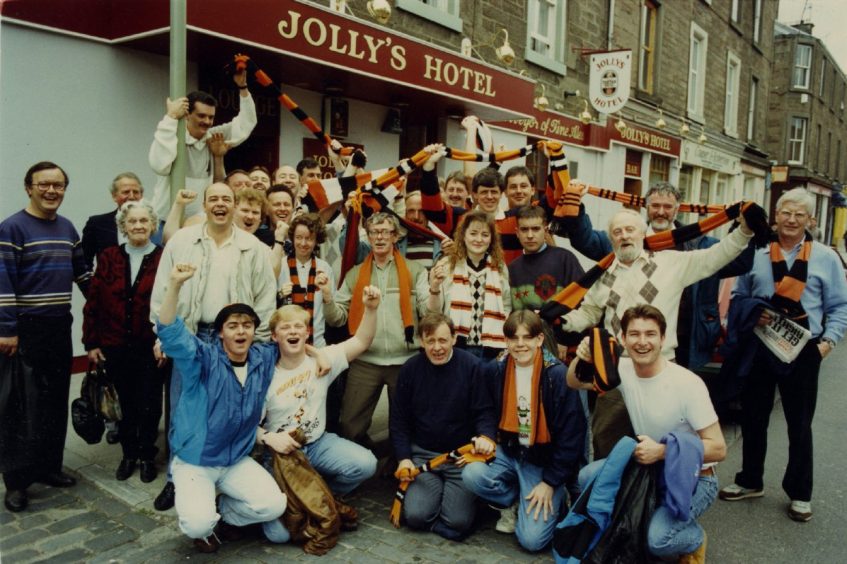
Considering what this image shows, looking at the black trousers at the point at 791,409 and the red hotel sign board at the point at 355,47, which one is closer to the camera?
the black trousers at the point at 791,409

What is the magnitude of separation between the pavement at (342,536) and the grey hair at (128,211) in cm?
160

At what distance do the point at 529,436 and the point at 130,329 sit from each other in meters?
2.51

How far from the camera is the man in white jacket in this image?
4.06m

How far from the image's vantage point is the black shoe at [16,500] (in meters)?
3.80

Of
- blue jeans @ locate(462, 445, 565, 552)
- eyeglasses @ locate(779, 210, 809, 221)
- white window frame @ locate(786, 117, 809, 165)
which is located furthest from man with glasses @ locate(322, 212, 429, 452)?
white window frame @ locate(786, 117, 809, 165)

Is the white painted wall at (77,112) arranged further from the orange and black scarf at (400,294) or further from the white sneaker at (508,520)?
the white sneaker at (508,520)

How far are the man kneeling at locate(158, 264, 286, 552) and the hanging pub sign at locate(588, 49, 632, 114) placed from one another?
34.4 ft

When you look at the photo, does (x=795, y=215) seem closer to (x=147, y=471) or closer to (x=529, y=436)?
(x=529, y=436)

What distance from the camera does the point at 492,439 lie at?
12.7 feet

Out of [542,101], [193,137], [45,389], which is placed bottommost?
[45,389]

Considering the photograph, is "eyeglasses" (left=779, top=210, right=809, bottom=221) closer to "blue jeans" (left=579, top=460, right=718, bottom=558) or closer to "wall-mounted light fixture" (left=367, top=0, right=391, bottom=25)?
"blue jeans" (left=579, top=460, right=718, bottom=558)

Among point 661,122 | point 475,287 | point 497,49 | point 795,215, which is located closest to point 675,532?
point 475,287

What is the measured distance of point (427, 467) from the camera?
3932 mm

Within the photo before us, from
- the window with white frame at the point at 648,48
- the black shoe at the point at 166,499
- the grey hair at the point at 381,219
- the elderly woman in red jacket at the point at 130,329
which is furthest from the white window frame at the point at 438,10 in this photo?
the window with white frame at the point at 648,48
